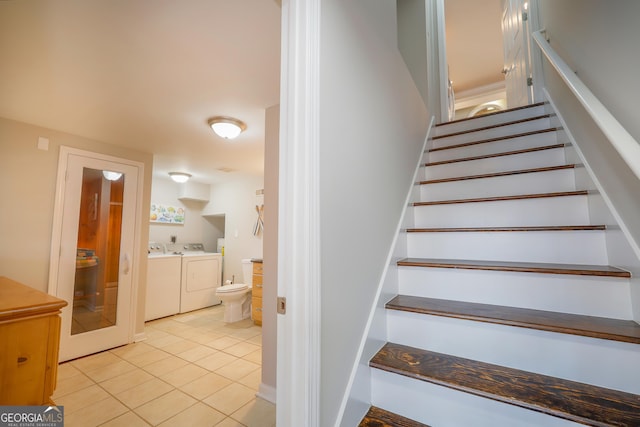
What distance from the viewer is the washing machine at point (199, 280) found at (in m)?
4.18

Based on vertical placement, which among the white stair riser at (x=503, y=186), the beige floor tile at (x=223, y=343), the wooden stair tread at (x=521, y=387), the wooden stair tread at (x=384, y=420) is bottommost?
the beige floor tile at (x=223, y=343)

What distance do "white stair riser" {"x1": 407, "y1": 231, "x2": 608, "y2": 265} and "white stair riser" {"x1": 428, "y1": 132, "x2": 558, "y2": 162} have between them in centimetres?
97

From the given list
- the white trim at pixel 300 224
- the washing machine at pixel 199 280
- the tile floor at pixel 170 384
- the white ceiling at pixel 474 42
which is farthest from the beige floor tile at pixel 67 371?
the white ceiling at pixel 474 42

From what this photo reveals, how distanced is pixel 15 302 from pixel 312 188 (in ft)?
5.30

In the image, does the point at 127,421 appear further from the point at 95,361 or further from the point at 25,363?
the point at 95,361

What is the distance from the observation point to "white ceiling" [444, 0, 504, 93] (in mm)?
3340

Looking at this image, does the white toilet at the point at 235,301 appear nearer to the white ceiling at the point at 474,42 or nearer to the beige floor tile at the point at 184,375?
the beige floor tile at the point at 184,375

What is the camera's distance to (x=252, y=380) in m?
2.17

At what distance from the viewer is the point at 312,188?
0.84 m

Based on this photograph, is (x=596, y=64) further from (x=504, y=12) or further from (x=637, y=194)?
(x=504, y=12)

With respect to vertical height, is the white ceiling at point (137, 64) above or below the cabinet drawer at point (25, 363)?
above

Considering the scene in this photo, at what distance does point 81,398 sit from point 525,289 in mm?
3068

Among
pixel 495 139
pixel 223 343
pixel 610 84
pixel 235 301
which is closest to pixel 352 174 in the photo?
pixel 610 84

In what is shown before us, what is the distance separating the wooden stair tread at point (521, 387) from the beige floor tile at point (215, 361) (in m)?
1.95
